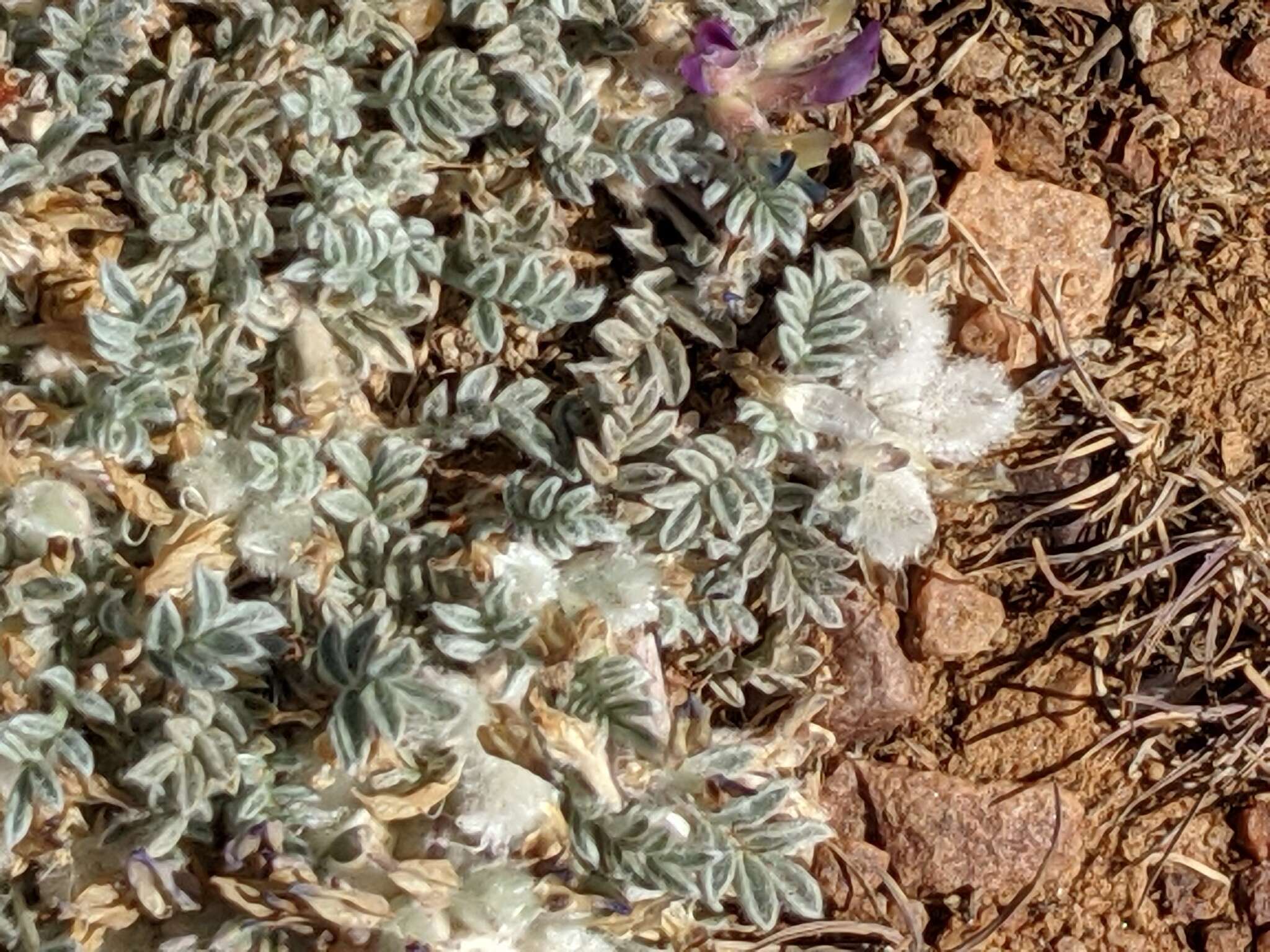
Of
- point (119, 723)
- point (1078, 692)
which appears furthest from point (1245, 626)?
point (119, 723)

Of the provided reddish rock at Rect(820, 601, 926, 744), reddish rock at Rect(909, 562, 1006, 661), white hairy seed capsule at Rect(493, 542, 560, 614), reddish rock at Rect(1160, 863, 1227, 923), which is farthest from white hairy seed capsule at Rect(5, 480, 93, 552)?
reddish rock at Rect(1160, 863, 1227, 923)

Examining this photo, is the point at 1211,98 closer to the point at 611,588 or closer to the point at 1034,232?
the point at 1034,232

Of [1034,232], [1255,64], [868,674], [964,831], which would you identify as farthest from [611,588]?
[1255,64]

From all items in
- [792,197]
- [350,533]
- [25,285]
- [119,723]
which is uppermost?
[792,197]

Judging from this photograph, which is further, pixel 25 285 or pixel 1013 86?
pixel 1013 86

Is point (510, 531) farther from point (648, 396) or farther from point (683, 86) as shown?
point (683, 86)

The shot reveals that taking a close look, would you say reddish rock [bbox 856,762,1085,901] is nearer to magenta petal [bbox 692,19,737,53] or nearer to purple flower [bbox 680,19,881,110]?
purple flower [bbox 680,19,881,110]

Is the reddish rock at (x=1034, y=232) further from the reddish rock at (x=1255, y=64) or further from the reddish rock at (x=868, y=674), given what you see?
the reddish rock at (x=868, y=674)
